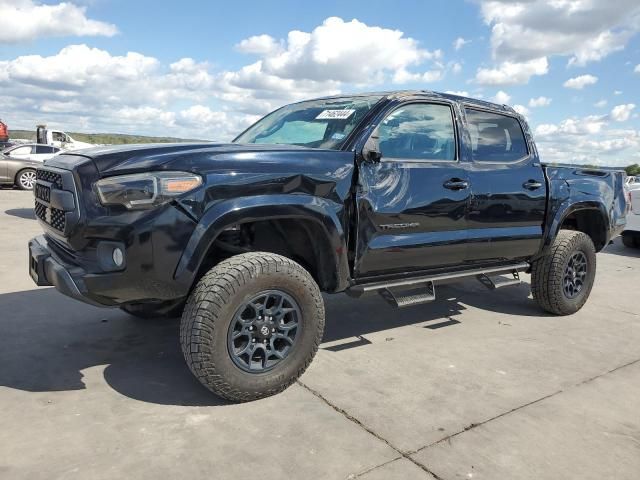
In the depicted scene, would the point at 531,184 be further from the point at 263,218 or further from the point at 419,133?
the point at 263,218

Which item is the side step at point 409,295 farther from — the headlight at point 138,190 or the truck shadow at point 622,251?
the truck shadow at point 622,251

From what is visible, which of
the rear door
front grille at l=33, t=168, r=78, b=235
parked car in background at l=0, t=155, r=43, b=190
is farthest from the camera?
parked car in background at l=0, t=155, r=43, b=190

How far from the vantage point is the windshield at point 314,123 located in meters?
3.73

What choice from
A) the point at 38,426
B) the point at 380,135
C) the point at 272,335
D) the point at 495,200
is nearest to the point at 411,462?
the point at 272,335

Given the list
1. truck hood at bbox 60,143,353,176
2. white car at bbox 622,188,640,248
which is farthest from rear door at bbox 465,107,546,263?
white car at bbox 622,188,640,248

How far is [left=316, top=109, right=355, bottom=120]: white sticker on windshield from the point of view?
3.84m

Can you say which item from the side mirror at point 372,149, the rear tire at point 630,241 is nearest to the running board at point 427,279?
the side mirror at point 372,149

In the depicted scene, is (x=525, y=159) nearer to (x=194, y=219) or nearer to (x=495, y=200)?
(x=495, y=200)

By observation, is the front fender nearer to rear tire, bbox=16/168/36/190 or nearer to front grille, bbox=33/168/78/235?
front grille, bbox=33/168/78/235

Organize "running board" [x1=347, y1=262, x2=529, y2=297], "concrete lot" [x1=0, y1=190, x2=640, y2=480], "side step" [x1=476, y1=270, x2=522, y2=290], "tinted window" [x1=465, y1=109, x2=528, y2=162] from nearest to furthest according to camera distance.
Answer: "concrete lot" [x1=0, y1=190, x2=640, y2=480]
"running board" [x1=347, y1=262, x2=529, y2=297]
"tinted window" [x1=465, y1=109, x2=528, y2=162]
"side step" [x1=476, y1=270, x2=522, y2=290]

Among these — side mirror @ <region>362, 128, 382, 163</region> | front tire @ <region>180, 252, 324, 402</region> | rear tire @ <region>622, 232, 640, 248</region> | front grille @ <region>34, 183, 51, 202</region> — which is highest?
side mirror @ <region>362, 128, 382, 163</region>

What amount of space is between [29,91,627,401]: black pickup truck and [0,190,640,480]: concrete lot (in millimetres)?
318

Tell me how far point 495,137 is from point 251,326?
9.15 ft

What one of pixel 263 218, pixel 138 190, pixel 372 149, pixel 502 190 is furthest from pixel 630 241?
pixel 138 190
